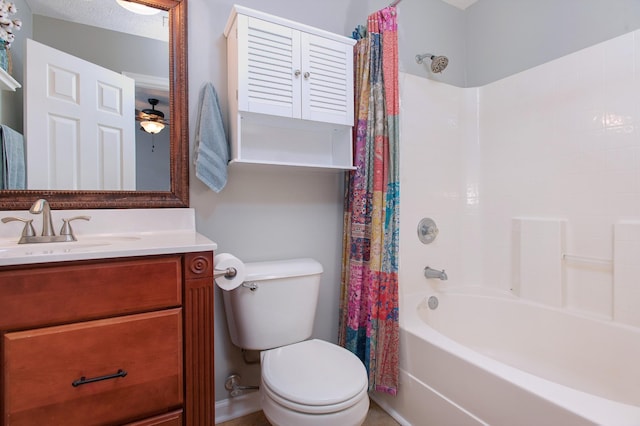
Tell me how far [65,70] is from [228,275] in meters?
1.03

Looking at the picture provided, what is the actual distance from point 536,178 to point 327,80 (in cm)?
134

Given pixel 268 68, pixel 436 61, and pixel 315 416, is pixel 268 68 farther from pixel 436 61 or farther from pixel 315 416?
pixel 315 416

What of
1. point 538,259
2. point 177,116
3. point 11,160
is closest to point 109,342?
point 11,160

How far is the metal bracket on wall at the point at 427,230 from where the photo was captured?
2.02 meters

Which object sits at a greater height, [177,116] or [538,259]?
[177,116]

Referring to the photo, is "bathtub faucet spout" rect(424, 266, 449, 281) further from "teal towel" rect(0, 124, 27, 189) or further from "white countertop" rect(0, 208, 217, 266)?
"teal towel" rect(0, 124, 27, 189)

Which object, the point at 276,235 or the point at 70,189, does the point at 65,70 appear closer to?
the point at 70,189

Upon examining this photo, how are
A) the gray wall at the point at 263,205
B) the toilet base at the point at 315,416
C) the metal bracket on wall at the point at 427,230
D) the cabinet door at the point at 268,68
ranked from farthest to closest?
1. the metal bracket on wall at the point at 427,230
2. the gray wall at the point at 263,205
3. the cabinet door at the point at 268,68
4. the toilet base at the point at 315,416

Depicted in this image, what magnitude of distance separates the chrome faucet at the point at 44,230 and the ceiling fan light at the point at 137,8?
2.85 ft

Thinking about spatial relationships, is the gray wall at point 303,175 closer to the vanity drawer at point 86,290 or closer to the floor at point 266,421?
the floor at point 266,421

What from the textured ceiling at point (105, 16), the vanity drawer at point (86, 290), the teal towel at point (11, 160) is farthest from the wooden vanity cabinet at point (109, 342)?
the textured ceiling at point (105, 16)

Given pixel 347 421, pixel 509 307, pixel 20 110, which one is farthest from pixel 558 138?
pixel 20 110

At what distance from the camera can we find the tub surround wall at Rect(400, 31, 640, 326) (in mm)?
1530

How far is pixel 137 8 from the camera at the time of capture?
1.37 metres
